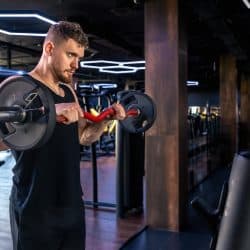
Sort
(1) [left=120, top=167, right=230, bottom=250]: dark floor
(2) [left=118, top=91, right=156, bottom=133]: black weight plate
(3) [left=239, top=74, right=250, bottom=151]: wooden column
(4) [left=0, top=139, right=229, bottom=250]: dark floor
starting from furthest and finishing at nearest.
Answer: (3) [left=239, top=74, right=250, bottom=151]: wooden column → (4) [left=0, top=139, right=229, bottom=250]: dark floor → (1) [left=120, top=167, right=230, bottom=250]: dark floor → (2) [left=118, top=91, right=156, bottom=133]: black weight plate

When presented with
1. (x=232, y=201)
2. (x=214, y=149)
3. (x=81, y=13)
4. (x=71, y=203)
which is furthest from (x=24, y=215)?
(x=214, y=149)

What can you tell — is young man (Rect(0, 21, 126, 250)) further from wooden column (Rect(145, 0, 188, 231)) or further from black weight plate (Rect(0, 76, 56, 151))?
wooden column (Rect(145, 0, 188, 231))

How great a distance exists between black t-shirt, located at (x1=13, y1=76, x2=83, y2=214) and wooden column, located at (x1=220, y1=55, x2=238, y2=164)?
254 inches

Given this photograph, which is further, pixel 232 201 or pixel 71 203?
pixel 71 203

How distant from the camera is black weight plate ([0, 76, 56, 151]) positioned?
41.9 inches

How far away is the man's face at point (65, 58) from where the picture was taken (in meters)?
1.30

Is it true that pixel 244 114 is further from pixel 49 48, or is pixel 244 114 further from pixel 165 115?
pixel 49 48

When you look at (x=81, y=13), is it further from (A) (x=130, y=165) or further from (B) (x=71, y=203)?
(B) (x=71, y=203)

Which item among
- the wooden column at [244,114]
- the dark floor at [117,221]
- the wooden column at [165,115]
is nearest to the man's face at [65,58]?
the dark floor at [117,221]

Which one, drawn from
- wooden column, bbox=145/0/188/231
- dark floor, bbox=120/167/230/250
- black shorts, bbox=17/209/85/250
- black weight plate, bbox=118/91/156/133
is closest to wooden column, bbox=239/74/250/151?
dark floor, bbox=120/167/230/250

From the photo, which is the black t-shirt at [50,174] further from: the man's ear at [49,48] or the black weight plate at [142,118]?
the black weight plate at [142,118]

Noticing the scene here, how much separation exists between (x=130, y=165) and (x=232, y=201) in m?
3.30

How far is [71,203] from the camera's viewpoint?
1331 mm

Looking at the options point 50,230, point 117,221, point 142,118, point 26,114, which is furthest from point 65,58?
point 117,221
